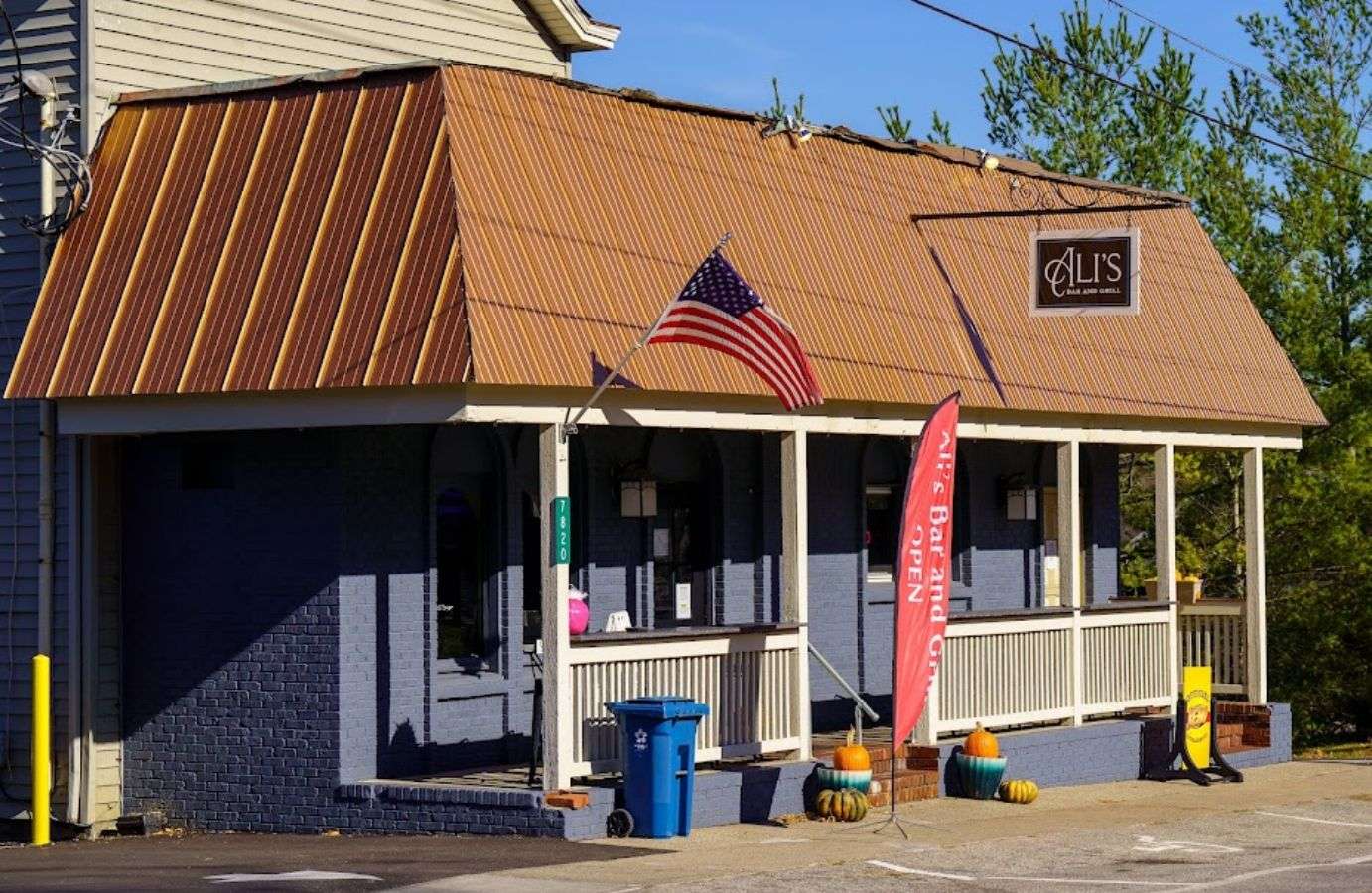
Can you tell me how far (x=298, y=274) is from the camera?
16.7 metres

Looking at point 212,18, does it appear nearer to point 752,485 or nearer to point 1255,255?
point 752,485

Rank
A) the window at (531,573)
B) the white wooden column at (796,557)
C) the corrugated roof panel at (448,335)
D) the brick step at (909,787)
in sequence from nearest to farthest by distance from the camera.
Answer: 1. the corrugated roof panel at (448,335)
2. the white wooden column at (796,557)
3. the brick step at (909,787)
4. the window at (531,573)

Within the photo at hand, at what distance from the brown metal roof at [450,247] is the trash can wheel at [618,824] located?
10.0 ft

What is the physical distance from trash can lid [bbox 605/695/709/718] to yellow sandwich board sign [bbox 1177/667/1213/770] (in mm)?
7025

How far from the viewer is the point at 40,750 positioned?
17.6 meters

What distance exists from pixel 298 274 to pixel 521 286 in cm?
167

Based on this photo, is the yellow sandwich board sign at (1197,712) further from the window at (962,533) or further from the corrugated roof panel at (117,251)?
the corrugated roof panel at (117,251)

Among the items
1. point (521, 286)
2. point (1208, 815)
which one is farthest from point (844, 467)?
point (521, 286)

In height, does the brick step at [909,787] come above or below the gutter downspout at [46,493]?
below

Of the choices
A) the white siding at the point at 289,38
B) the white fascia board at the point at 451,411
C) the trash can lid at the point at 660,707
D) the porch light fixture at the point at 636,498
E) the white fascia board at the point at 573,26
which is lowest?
the trash can lid at the point at 660,707

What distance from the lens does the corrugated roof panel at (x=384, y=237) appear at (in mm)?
16047

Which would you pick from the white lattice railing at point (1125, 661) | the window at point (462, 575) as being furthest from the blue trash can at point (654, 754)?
the white lattice railing at point (1125, 661)

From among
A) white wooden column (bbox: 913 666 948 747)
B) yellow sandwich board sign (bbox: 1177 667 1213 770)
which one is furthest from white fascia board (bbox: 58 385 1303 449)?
yellow sandwich board sign (bbox: 1177 667 1213 770)

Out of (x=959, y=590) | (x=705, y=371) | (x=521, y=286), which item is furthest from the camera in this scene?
(x=959, y=590)
